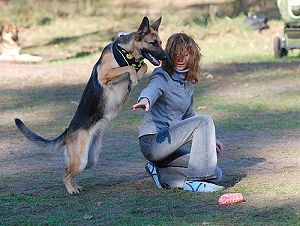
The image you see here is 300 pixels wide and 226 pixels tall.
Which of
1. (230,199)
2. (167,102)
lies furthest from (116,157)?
(230,199)

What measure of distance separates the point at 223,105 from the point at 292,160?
13.1 ft

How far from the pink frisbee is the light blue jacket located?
2.74 feet

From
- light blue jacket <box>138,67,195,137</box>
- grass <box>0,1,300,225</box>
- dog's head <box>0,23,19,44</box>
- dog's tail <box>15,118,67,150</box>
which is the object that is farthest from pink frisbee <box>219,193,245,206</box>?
dog's head <box>0,23,19,44</box>

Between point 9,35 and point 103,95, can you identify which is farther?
point 9,35

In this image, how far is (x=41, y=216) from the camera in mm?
6125

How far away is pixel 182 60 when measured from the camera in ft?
21.6

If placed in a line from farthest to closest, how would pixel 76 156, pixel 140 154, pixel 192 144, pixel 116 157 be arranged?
pixel 140 154 → pixel 116 157 → pixel 76 156 → pixel 192 144

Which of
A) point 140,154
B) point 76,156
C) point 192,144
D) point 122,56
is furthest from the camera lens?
point 140,154

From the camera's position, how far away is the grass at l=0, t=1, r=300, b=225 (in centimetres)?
604

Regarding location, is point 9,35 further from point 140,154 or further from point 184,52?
point 184,52

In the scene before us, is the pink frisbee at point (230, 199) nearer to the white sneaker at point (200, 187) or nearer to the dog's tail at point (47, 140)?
the white sneaker at point (200, 187)

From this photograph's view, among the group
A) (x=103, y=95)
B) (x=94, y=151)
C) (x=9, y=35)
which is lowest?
(x=9, y=35)

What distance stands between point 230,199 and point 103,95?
1.49 metres

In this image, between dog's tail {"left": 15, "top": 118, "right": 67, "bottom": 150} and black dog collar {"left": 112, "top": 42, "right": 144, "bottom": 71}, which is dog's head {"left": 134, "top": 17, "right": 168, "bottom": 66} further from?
dog's tail {"left": 15, "top": 118, "right": 67, "bottom": 150}
